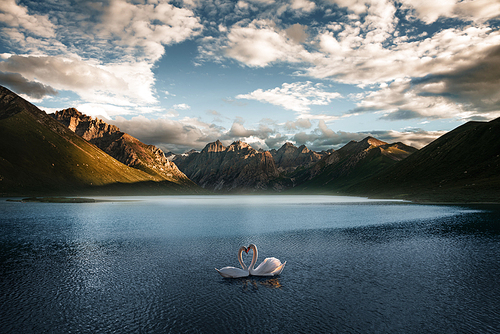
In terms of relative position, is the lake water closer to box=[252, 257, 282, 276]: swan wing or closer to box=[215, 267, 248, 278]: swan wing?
box=[215, 267, 248, 278]: swan wing

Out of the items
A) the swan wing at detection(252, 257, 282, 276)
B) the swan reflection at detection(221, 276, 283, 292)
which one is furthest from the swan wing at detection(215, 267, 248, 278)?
the swan wing at detection(252, 257, 282, 276)

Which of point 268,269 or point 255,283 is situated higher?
point 268,269

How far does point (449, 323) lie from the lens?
2005 cm

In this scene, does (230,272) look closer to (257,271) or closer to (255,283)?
(255,283)

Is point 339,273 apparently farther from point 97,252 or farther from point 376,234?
point 97,252

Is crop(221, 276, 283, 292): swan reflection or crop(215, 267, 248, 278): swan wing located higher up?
crop(215, 267, 248, 278): swan wing

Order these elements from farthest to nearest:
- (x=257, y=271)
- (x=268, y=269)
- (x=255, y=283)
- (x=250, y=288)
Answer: (x=257, y=271), (x=268, y=269), (x=255, y=283), (x=250, y=288)

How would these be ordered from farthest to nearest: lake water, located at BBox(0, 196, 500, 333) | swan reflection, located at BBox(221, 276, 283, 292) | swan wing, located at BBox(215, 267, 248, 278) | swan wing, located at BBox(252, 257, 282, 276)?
swan wing, located at BBox(252, 257, 282, 276) → swan wing, located at BBox(215, 267, 248, 278) → swan reflection, located at BBox(221, 276, 283, 292) → lake water, located at BBox(0, 196, 500, 333)

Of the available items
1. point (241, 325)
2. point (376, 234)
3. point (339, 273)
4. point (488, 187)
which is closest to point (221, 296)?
point (241, 325)

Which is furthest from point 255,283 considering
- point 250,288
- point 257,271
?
point 257,271

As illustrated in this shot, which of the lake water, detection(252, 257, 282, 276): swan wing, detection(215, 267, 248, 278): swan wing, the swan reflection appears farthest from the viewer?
detection(252, 257, 282, 276): swan wing

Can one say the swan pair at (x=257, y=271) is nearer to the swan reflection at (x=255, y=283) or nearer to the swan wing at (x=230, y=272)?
the swan wing at (x=230, y=272)

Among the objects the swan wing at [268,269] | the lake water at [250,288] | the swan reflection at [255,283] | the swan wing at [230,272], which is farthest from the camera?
the swan wing at [268,269]

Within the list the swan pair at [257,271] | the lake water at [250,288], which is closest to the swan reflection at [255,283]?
the lake water at [250,288]
